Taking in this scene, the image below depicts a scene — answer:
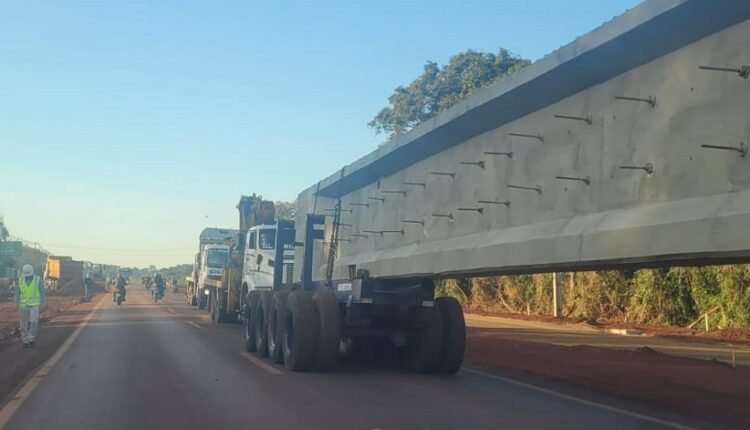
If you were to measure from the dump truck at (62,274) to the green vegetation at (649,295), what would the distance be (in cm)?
3833

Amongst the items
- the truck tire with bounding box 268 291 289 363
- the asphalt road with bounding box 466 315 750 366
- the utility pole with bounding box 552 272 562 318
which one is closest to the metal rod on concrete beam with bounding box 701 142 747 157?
the truck tire with bounding box 268 291 289 363

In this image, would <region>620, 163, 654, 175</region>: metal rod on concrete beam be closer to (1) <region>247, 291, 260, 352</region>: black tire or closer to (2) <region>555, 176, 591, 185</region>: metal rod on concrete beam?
(2) <region>555, 176, 591, 185</region>: metal rod on concrete beam

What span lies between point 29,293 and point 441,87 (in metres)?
28.9

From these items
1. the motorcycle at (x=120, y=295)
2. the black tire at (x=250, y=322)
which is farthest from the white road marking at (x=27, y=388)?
the motorcycle at (x=120, y=295)

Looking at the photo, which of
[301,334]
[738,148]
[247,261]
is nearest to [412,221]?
[301,334]

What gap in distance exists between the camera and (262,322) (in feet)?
50.7

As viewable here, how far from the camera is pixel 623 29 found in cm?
730

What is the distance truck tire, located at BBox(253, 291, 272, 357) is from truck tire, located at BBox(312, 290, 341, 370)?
2718 mm

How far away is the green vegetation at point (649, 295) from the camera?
81.4ft

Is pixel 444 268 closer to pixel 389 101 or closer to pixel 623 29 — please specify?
pixel 623 29

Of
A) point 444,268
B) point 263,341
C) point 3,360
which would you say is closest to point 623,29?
point 444,268

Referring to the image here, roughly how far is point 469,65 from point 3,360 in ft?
102

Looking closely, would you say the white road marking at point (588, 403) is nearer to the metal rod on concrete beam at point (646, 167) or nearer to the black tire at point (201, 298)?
the metal rod on concrete beam at point (646, 167)

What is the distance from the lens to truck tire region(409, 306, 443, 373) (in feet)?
41.4
